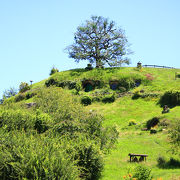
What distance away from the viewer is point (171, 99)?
2317 inches

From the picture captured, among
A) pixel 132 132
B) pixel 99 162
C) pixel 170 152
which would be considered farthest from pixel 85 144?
pixel 132 132

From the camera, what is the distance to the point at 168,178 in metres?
23.2

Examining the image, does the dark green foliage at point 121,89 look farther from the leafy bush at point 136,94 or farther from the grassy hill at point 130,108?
the leafy bush at point 136,94

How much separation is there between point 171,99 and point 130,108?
8.85m

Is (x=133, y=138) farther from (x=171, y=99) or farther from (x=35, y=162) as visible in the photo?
(x=171, y=99)

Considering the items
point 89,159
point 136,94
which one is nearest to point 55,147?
point 89,159

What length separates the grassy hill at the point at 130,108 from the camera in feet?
96.2

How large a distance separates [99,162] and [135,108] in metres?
35.3

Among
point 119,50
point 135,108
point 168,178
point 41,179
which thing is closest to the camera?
point 41,179

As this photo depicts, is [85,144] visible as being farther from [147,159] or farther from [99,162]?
[147,159]

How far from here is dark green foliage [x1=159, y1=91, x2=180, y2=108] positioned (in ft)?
187

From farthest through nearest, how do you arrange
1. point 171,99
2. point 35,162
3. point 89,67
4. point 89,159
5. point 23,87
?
point 89,67
point 23,87
point 171,99
point 89,159
point 35,162

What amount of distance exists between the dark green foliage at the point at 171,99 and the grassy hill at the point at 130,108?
1243mm

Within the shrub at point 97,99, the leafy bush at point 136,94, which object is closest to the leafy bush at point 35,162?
the shrub at point 97,99
